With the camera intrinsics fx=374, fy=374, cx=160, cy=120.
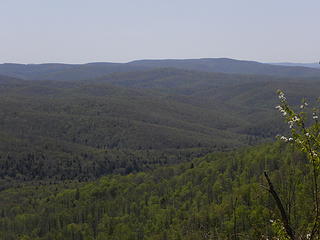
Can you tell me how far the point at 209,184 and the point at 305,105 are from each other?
74369 mm

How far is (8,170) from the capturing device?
156 m

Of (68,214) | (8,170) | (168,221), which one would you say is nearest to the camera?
(168,221)

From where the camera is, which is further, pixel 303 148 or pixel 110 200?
pixel 110 200

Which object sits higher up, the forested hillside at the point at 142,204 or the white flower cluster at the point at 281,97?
the white flower cluster at the point at 281,97

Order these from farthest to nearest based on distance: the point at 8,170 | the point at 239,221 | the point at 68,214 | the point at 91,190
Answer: the point at 8,170, the point at 91,190, the point at 68,214, the point at 239,221

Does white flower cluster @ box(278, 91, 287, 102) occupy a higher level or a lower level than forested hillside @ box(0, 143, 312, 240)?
higher

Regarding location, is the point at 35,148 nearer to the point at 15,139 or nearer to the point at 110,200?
the point at 15,139

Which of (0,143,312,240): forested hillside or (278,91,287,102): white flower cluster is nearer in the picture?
(278,91,287,102): white flower cluster

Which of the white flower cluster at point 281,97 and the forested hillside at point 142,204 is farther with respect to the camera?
the forested hillside at point 142,204

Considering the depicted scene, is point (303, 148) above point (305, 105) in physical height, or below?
below

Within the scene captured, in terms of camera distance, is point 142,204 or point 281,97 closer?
point 281,97

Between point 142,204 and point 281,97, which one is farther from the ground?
point 281,97

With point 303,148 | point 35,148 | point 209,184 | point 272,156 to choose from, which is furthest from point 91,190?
point 303,148

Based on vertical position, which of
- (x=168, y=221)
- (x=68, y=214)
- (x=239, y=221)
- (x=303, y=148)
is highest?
(x=303, y=148)
